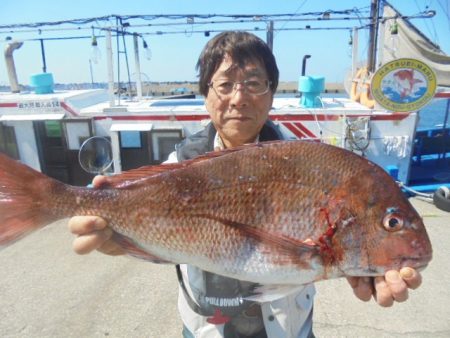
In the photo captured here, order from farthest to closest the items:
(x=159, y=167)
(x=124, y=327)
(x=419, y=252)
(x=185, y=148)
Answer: (x=124, y=327) → (x=185, y=148) → (x=159, y=167) → (x=419, y=252)

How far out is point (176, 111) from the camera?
6.56 metres

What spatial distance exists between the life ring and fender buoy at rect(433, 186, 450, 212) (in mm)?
2016

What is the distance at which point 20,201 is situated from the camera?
153 centimetres

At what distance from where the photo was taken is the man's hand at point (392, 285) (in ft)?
4.34

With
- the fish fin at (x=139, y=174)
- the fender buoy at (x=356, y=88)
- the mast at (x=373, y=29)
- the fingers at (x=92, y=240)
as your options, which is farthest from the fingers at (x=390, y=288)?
the mast at (x=373, y=29)

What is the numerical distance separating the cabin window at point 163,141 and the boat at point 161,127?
19 mm

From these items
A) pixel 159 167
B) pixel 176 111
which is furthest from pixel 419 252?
pixel 176 111

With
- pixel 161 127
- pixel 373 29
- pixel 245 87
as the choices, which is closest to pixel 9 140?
pixel 161 127

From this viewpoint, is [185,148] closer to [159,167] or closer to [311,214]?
[159,167]

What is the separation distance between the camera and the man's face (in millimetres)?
1805

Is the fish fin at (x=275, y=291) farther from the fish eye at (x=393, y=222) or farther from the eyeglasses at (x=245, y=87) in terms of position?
the eyeglasses at (x=245, y=87)

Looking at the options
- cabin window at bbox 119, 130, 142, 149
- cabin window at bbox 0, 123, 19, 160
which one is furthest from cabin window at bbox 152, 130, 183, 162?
cabin window at bbox 0, 123, 19, 160

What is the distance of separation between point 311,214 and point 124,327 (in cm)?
264

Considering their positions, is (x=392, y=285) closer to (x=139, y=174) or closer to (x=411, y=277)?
(x=411, y=277)
